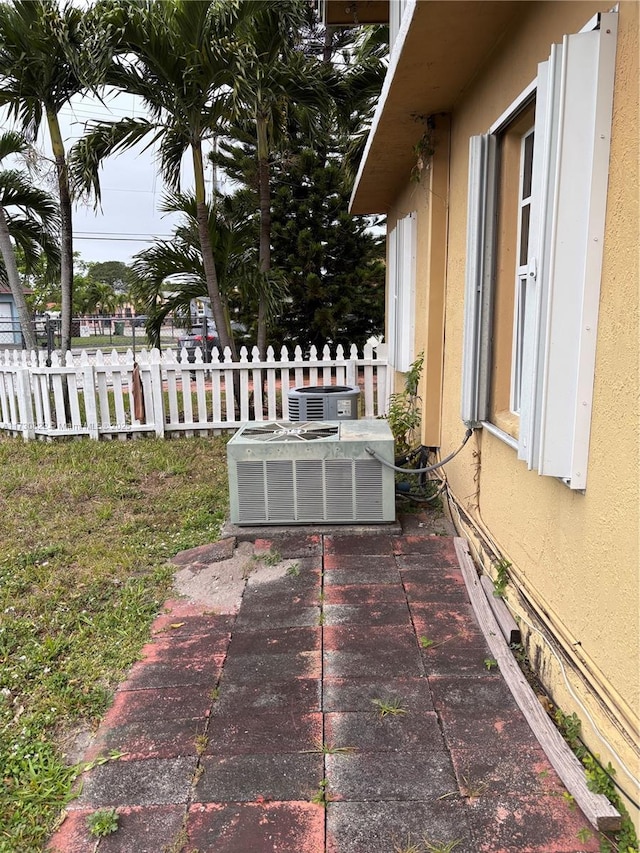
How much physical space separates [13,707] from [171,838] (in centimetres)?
111

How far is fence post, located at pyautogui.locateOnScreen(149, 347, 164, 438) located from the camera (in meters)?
7.31

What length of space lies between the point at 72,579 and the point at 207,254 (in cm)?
524

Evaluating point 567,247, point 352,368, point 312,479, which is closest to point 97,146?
point 352,368

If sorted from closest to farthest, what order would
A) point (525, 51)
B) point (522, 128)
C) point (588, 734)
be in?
point (588, 734)
point (525, 51)
point (522, 128)

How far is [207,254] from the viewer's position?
783 centimetres

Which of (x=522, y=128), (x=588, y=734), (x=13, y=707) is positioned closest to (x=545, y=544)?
(x=588, y=734)

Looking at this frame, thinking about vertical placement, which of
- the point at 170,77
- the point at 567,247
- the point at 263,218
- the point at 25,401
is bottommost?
the point at 25,401

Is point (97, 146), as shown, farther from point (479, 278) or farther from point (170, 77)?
point (479, 278)

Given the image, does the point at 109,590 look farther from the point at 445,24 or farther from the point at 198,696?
the point at 445,24

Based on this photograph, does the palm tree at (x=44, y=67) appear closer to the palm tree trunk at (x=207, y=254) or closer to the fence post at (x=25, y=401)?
the fence post at (x=25, y=401)

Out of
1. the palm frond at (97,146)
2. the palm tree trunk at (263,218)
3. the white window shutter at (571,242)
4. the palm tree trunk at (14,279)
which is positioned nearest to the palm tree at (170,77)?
the palm frond at (97,146)

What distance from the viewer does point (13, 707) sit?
2.47 metres

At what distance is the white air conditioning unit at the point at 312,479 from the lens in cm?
385

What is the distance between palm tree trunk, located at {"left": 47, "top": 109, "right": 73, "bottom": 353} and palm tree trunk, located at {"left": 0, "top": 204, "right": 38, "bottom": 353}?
0.46m
